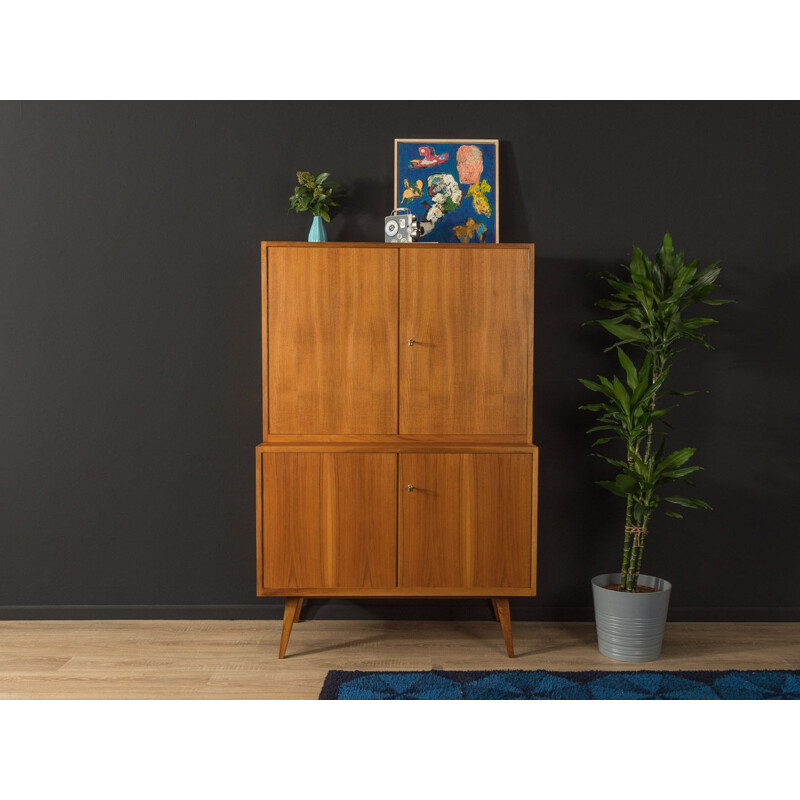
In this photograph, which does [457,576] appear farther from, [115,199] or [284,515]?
[115,199]

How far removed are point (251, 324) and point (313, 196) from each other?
65 centimetres

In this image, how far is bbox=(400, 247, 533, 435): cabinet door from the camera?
10.0ft

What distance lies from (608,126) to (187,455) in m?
2.45

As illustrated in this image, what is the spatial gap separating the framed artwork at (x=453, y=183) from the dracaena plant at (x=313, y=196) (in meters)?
0.32

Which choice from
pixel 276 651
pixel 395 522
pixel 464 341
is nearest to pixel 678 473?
pixel 464 341

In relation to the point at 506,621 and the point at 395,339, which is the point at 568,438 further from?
the point at 395,339

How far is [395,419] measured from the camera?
121 inches

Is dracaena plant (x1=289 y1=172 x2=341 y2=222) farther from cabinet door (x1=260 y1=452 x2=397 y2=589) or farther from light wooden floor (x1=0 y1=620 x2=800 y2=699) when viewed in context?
light wooden floor (x1=0 y1=620 x2=800 y2=699)

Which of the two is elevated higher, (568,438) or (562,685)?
(568,438)

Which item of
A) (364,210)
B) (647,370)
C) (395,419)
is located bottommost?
(395,419)

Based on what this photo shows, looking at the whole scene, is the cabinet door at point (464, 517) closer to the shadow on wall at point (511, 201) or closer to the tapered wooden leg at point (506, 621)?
the tapered wooden leg at point (506, 621)

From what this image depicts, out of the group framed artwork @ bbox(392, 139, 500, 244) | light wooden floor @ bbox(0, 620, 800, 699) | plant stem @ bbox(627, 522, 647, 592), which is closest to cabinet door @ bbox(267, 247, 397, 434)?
framed artwork @ bbox(392, 139, 500, 244)

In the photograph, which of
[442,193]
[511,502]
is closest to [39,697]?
[511,502]

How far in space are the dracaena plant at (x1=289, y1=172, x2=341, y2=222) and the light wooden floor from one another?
1861mm
